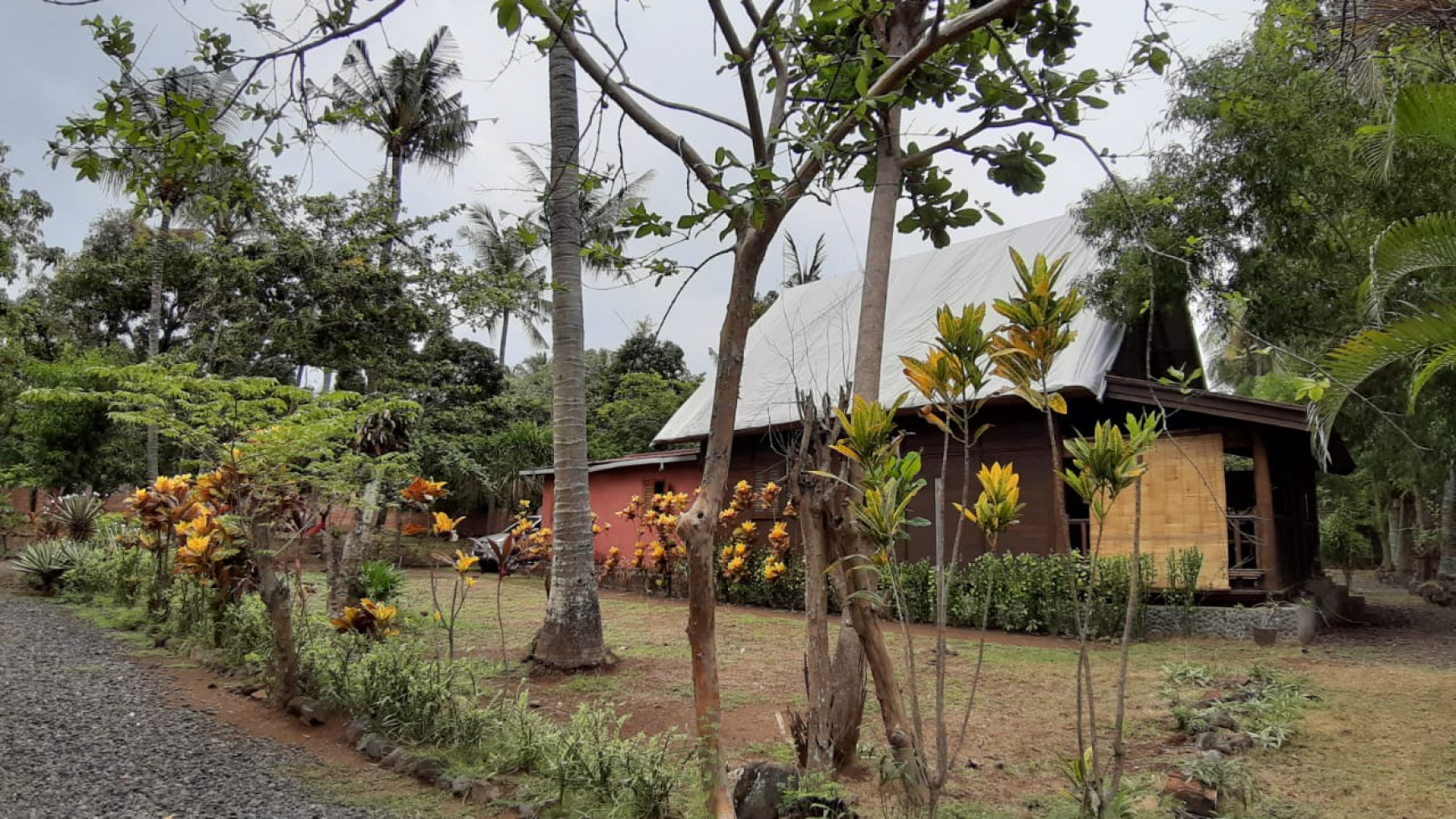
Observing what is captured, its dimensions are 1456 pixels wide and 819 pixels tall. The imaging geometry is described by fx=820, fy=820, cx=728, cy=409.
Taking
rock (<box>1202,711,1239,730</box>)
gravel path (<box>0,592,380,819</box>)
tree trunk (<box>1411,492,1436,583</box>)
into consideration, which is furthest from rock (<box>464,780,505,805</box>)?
tree trunk (<box>1411,492,1436,583</box>)

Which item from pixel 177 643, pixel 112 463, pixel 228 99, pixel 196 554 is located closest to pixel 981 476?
pixel 228 99

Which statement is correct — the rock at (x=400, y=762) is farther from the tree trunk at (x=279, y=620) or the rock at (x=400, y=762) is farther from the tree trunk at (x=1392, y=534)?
the tree trunk at (x=1392, y=534)

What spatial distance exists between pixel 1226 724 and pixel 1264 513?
5757 mm

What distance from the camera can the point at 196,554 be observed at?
6570 mm

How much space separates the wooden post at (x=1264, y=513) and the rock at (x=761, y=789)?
8967 millimetres

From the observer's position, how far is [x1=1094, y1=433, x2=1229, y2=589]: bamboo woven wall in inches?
396

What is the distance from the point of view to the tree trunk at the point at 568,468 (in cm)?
678

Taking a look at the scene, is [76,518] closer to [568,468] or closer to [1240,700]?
[568,468]

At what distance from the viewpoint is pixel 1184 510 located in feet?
33.9

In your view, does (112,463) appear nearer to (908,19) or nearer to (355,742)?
(355,742)

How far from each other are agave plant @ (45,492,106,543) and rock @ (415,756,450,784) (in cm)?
1397

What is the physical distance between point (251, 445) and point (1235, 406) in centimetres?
1015

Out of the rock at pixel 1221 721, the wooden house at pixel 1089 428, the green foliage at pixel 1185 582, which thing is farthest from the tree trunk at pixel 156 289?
the rock at pixel 1221 721

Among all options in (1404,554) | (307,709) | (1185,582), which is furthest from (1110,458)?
(1404,554)
